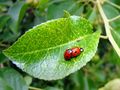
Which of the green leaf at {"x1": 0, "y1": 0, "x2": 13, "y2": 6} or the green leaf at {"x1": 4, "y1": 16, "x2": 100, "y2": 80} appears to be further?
the green leaf at {"x1": 0, "y1": 0, "x2": 13, "y2": 6}

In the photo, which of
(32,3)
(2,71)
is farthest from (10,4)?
(2,71)

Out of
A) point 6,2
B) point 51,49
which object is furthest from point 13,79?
point 6,2

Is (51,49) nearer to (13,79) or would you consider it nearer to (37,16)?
(13,79)

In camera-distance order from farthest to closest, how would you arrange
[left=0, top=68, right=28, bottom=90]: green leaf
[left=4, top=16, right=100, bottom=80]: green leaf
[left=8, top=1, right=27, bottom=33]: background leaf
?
[left=8, top=1, right=27, bottom=33]: background leaf, [left=0, top=68, right=28, bottom=90]: green leaf, [left=4, top=16, right=100, bottom=80]: green leaf

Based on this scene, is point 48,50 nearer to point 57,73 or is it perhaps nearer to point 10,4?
point 57,73

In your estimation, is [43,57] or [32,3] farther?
[32,3]

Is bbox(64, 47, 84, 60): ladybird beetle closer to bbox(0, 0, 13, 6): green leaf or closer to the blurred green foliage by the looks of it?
the blurred green foliage

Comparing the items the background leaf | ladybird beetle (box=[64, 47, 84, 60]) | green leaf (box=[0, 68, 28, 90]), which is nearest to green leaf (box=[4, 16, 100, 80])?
ladybird beetle (box=[64, 47, 84, 60])
